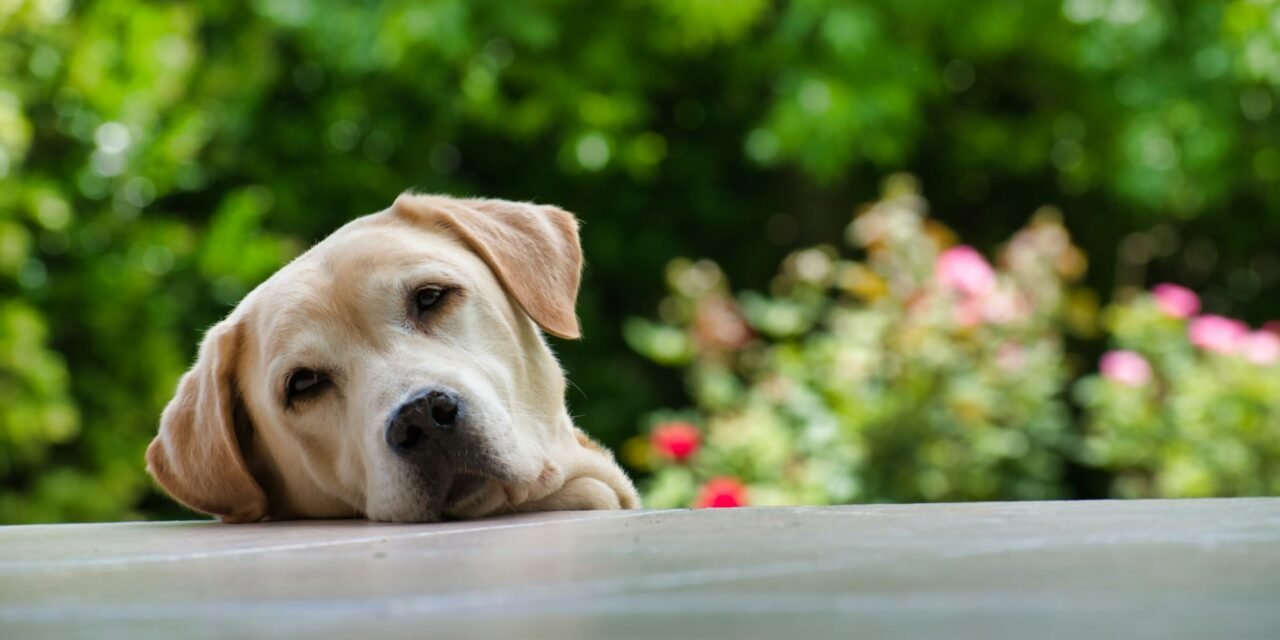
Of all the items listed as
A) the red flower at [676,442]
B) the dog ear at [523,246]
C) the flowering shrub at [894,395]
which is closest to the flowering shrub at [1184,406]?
the flowering shrub at [894,395]

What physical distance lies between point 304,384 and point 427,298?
0.34 meters

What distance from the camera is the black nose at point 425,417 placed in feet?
9.88

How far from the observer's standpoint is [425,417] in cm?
302

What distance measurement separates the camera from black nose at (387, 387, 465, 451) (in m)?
3.01

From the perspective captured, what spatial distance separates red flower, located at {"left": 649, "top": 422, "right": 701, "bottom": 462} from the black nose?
377 centimetres

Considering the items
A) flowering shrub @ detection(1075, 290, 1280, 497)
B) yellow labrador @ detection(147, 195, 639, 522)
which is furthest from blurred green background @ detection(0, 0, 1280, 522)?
yellow labrador @ detection(147, 195, 639, 522)

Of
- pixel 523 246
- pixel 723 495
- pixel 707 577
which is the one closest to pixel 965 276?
pixel 723 495

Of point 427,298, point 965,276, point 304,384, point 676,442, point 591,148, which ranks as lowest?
point 676,442

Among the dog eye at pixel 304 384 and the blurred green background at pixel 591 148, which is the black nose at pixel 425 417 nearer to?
the dog eye at pixel 304 384

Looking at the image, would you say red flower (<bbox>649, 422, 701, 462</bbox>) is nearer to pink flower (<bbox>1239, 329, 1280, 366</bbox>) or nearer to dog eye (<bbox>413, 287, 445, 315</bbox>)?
pink flower (<bbox>1239, 329, 1280, 366</bbox>)

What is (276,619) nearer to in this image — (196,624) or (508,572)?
(196,624)

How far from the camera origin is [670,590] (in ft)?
5.84

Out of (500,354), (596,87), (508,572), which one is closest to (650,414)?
(596,87)

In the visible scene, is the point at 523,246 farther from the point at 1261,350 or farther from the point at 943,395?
the point at 1261,350
